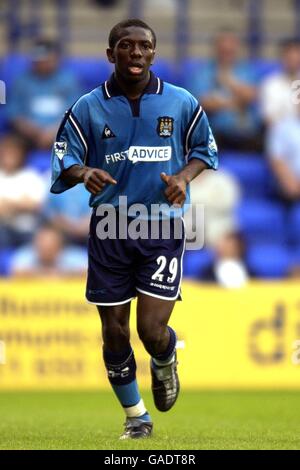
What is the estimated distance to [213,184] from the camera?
579 inches

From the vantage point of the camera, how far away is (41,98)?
15.2 metres

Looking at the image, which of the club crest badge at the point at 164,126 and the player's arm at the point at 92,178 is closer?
the player's arm at the point at 92,178

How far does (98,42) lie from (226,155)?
294 centimetres

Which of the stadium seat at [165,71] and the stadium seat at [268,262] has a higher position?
the stadium seat at [165,71]

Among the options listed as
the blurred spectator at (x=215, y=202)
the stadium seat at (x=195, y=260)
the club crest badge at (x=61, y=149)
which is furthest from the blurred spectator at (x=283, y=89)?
the club crest badge at (x=61, y=149)

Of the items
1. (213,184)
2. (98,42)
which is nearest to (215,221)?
(213,184)

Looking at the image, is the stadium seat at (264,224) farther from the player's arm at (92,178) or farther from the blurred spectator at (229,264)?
the player's arm at (92,178)

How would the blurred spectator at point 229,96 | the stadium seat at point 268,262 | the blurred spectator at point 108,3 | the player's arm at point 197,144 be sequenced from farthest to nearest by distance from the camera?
the blurred spectator at point 108,3 → the blurred spectator at point 229,96 → the stadium seat at point 268,262 → the player's arm at point 197,144

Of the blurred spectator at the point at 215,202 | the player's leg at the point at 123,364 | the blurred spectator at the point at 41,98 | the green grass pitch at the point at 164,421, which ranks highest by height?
the blurred spectator at the point at 41,98

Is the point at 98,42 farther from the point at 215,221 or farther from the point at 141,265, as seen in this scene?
the point at 141,265

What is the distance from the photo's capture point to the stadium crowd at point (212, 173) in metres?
14.1

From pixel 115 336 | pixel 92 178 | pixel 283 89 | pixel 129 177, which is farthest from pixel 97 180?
pixel 283 89

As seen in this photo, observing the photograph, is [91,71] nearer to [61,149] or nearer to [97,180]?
[61,149]

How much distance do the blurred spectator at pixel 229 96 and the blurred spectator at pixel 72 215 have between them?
7.33ft
